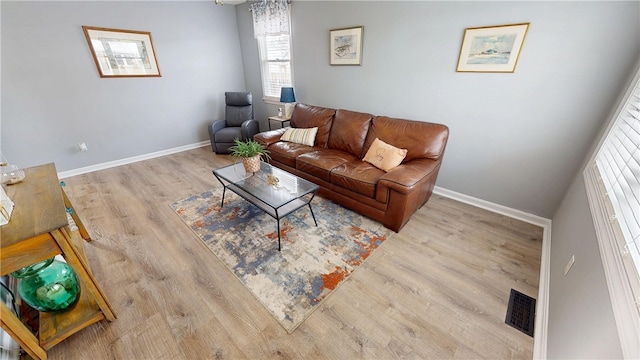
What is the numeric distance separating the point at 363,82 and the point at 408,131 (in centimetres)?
99

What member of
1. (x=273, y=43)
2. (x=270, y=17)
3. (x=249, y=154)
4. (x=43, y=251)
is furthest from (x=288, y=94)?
(x=43, y=251)

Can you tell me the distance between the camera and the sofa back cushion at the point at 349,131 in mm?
2945

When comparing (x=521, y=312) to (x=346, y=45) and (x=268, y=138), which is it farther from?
(x=346, y=45)

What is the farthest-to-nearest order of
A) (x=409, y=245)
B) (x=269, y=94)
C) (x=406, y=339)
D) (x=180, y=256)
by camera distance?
(x=269, y=94) → (x=409, y=245) → (x=180, y=256) → (x=406, y=339)

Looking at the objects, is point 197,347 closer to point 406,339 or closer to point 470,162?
point 406,339

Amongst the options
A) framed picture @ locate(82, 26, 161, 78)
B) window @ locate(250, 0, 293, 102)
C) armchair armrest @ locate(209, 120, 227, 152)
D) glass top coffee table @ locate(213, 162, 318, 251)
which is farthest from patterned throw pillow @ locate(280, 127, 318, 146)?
framed picture @ locate(82, 26, 161, 78)

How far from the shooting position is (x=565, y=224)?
1815mm

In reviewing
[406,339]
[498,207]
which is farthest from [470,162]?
[406,339]

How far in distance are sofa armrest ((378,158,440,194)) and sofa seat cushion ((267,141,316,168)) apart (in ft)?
3.84

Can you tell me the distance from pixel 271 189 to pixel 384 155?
123 centimetres

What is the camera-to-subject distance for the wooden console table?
1049 millimetres

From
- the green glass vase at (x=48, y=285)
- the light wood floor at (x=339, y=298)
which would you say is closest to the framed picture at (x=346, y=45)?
the light wood floor at (x=339, y=298)

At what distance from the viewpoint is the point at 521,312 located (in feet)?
5.06

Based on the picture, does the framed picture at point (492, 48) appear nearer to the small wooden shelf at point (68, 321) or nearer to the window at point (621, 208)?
the window at point (621, 208)
